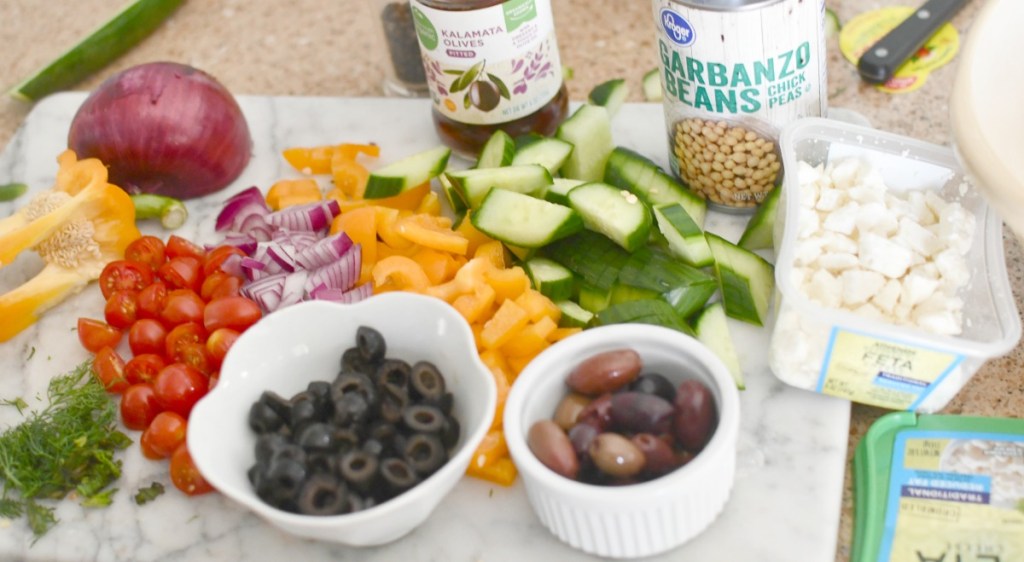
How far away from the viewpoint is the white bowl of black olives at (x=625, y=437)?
36.3 inches

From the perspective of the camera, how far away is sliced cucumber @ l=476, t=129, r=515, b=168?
4.32 ft

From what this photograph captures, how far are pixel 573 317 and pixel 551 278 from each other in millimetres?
52

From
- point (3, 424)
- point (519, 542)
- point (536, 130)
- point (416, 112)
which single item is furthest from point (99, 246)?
point (519, 542)

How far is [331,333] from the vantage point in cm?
111

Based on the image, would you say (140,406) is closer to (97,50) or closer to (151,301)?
(151,301)

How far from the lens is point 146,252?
52.8 inches

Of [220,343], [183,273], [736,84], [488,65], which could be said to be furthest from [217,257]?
[736,84]

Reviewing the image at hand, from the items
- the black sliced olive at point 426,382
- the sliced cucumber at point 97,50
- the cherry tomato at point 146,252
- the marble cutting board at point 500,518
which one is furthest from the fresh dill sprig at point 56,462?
the sliced cucumber at point 97,50

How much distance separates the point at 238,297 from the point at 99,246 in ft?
0.88

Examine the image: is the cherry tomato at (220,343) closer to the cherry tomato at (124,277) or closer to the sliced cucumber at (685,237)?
the cherry tomato at (124,277)

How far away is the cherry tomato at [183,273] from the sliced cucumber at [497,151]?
1.24ft

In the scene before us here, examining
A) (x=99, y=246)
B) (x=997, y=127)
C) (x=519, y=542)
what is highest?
(x=997, y=127)

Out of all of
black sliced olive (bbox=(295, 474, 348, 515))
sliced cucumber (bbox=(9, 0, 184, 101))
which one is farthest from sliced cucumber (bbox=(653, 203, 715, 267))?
sliced cucumber (bbox=(9, 0, 184, 101))

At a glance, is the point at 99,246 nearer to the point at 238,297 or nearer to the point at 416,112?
the point at 238,297
